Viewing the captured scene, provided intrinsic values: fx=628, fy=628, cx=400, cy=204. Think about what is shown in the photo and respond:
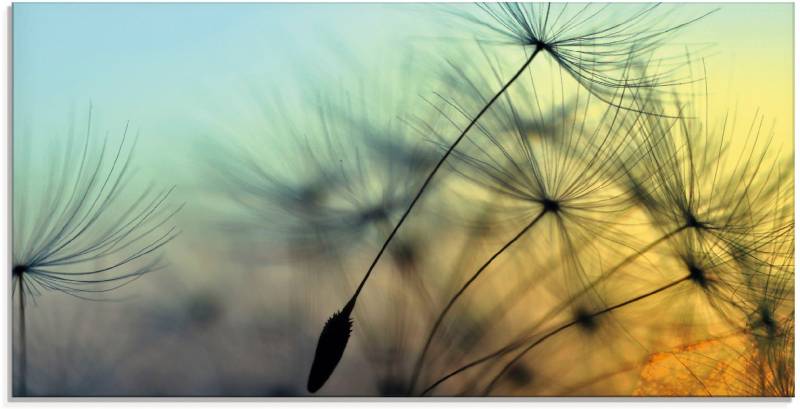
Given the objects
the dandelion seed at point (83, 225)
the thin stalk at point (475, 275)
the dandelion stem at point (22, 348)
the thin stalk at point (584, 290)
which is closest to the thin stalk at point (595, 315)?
the thin stalk at point (584, 290)

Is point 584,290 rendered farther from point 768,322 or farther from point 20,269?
point 20,269

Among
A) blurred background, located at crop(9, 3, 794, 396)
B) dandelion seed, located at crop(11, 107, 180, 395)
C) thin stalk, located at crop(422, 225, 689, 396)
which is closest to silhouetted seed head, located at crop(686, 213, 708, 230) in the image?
thin stalk, located at crop(422, 225, 689, 396)

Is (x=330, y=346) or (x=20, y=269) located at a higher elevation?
(x=20, y=269)

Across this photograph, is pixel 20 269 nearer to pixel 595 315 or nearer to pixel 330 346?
pixel 330 346

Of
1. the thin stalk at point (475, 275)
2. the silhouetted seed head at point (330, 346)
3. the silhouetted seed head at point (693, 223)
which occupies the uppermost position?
the silhouetted seed head at point (693, 223)

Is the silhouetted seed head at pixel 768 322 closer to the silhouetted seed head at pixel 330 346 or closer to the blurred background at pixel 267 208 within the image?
the blurred background at pixel 267 208

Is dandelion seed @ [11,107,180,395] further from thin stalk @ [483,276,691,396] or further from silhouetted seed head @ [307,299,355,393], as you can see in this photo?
thin stalk @ [483,276,691,396]

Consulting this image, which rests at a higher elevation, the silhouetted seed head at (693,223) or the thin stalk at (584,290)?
the silhouetted seed head at (693,223)

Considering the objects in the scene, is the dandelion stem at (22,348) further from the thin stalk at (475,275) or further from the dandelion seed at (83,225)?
the thin stalk at (475,275)

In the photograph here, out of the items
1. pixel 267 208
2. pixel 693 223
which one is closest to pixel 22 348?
pixel 267 208

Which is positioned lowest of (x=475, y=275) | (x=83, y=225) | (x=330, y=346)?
(x=330, y=346)
